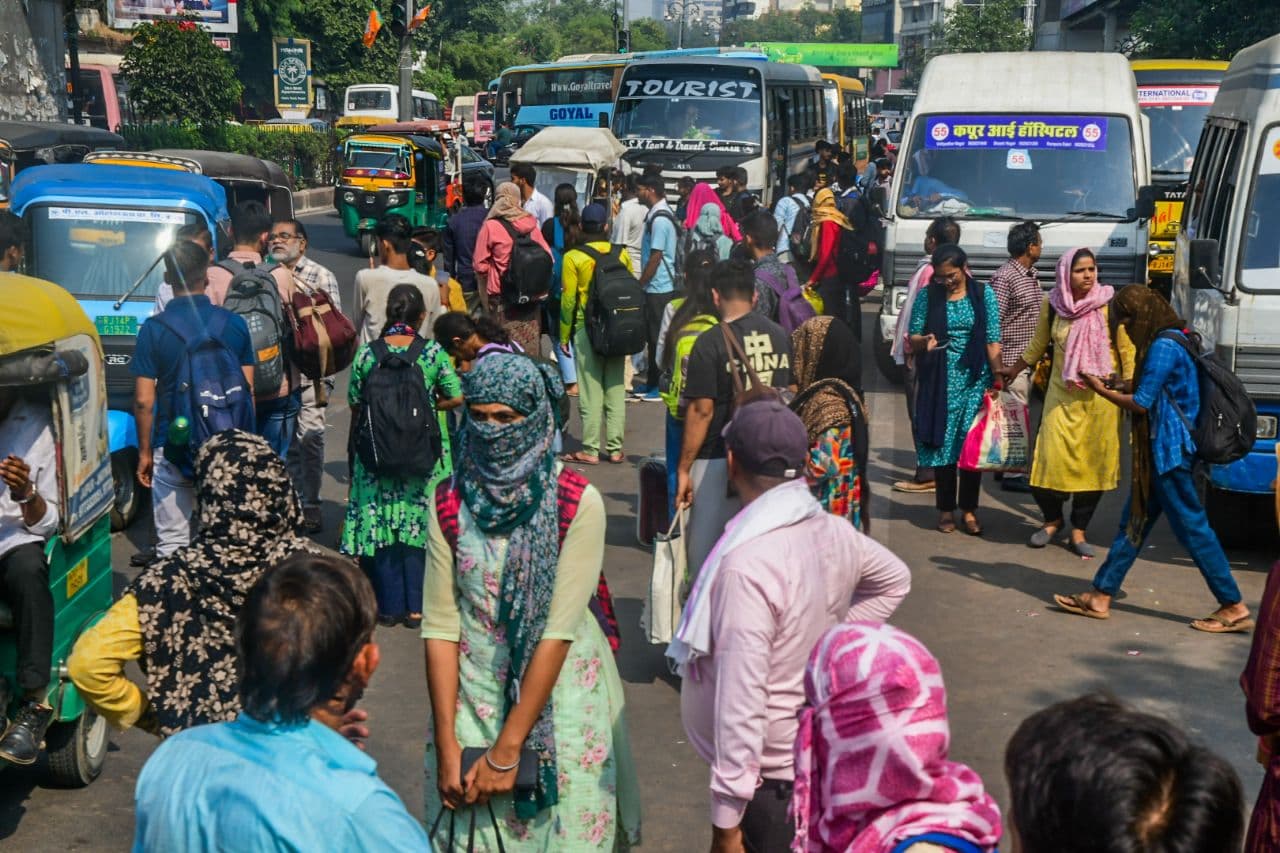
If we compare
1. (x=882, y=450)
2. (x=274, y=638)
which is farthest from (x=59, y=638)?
(x=882, y=450)

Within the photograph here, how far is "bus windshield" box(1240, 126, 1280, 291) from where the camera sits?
28.6 feet

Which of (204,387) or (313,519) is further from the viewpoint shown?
(313,519)

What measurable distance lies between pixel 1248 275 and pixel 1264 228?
1.23ft

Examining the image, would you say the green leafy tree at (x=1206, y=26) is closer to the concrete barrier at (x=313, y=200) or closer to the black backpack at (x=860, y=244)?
the black backpack at (x=860, y=244)

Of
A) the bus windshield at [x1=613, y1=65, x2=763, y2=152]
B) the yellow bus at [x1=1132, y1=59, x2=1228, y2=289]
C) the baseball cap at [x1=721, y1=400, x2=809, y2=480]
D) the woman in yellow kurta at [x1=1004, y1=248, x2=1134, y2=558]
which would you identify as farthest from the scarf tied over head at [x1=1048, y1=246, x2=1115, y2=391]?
the bus windshield at [x1=613, y1=65, x2=763, y2=152]

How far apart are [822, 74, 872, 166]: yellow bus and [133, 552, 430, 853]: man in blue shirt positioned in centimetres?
2467

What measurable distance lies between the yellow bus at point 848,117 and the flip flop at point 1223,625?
64.5ft

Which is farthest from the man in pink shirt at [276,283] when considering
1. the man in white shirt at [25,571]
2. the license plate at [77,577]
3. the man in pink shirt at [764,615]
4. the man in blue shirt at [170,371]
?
the man in pink shirt at [764,615]

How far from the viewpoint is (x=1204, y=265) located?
8.59 metres

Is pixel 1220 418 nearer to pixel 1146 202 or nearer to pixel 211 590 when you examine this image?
pixel 211 590

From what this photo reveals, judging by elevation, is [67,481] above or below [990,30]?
below

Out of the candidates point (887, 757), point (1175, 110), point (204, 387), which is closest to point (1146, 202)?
point (1175, 110)

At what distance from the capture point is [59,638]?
5188 millimetres

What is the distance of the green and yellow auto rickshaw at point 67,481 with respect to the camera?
4.96 m
